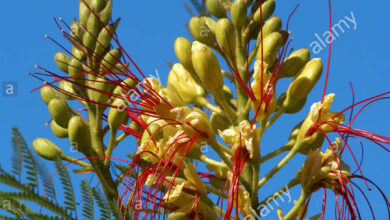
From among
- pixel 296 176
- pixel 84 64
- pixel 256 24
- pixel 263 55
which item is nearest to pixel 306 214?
pixel 296 176

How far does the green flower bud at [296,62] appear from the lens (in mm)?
4418

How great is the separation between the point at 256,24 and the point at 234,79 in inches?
22.0

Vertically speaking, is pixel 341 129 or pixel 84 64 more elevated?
pixel 84 64

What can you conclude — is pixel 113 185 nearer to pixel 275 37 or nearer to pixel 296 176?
pixel 296 176

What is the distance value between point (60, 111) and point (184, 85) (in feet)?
3.46

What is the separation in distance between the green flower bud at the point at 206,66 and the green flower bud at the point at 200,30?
1.57ft

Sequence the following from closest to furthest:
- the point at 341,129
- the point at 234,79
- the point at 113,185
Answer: the point at 113,185 < the point at 341,129 < the point at 234,79

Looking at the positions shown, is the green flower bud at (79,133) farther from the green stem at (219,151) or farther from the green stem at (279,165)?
the green stem at (279,165)

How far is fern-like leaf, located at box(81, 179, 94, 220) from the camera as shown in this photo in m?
2.81

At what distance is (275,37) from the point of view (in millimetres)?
4242

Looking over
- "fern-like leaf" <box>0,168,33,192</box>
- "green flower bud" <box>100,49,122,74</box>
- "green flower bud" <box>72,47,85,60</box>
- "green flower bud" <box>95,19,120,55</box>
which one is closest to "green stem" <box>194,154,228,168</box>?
"green flower bud" <box>100,49,122,74</box>

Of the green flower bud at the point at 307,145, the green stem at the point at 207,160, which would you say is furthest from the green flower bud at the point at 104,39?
the green flower bud at the point at 307,145

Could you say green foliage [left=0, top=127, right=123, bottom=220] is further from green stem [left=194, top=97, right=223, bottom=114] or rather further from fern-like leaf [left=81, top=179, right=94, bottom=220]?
green stem [left=194, top=97, right=223, bottom=114]

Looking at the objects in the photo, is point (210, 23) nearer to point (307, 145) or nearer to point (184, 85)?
point (184, 85)
